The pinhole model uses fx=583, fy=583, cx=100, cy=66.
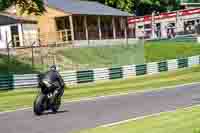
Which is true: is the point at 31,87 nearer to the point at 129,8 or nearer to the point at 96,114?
the point at 96,114

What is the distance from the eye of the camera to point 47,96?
56.7ft

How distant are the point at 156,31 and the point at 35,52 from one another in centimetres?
3940

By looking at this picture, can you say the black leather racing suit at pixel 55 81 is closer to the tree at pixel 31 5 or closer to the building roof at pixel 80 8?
the tree at pixel 31 5

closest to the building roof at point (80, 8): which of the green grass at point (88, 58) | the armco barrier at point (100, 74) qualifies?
the green grass at point (88, 58)

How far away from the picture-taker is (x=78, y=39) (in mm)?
57031

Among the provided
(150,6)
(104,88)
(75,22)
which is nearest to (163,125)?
(104,88)

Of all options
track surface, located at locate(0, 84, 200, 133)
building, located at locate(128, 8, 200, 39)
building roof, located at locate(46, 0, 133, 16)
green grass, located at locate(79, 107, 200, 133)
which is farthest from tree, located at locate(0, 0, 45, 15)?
building, located at locate(128, 8, 200, 39)

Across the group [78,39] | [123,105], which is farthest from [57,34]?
[123,105]

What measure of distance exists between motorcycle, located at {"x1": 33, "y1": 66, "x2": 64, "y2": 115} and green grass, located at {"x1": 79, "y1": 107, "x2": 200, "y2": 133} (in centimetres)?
406

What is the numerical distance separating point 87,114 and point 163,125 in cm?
491

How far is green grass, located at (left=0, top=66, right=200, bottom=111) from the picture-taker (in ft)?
78.5

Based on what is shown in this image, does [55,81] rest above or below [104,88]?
A: above

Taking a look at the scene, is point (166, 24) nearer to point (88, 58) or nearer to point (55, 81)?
point (88, 58)

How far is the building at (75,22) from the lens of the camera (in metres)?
55.0
